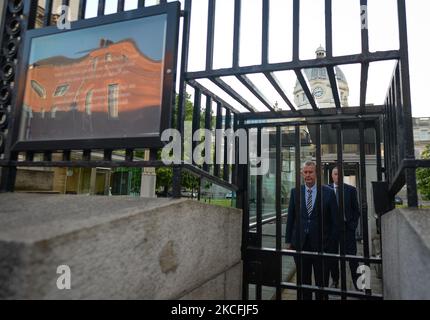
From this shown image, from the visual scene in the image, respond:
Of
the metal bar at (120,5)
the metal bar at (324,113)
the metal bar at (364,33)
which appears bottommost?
the metal bar at (324,113)

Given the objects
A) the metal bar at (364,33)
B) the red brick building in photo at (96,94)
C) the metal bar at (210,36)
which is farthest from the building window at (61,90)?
the metal bar at (364,33)

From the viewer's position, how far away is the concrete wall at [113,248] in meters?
1.09

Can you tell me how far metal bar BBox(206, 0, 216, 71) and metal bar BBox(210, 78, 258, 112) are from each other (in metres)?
0.14

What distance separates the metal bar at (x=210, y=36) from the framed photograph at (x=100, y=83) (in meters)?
0.30

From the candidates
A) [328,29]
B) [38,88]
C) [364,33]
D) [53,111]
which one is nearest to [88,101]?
[53,111]

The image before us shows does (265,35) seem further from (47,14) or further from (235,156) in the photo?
(47,14)

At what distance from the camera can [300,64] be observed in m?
2.21

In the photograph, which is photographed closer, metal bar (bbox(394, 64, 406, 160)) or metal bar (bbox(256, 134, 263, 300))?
metal bar (bbox(394, 64, 406, 160))

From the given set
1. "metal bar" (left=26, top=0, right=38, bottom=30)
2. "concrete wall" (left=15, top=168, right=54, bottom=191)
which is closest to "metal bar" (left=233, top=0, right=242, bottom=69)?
"metal bar" (left=26, top=0, right=38, bottom=30)

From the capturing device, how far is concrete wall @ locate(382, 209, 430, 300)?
1.33m

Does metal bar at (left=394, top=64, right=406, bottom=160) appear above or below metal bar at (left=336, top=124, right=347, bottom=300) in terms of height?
above

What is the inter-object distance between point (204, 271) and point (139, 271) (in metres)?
0.71

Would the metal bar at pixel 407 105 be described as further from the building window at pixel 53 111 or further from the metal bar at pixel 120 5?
the building window at pixel 53 111

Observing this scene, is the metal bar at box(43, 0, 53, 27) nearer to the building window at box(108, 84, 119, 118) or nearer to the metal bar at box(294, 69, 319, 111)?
the building window at box(108, 84, 119, 118)
